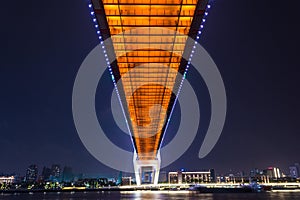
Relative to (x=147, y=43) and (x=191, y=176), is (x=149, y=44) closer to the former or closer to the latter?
(x=147, y=43)

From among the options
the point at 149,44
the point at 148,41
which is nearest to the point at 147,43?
the point at 149,44

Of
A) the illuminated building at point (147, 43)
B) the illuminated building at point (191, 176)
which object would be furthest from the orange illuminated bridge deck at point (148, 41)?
the illuminated building at point (191, 176)

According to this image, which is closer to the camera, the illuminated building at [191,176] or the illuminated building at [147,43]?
the illuminated building at [147,43]

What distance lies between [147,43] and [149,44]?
0.22m

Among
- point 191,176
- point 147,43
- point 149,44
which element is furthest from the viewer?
point 191,176

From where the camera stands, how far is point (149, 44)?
20.1 m

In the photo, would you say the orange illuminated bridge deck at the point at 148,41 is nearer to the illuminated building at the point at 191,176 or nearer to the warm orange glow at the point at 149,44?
the warm orange glow at the point at 149,44

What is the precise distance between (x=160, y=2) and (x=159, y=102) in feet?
72.2

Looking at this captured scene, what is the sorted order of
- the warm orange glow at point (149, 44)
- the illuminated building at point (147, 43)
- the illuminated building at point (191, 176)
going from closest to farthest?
the illuminated building at point (147, 43) → the warm orange glow at point (149, 44) → the illuminated building at point (191, 176)

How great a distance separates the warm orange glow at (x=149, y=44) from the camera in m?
15.0

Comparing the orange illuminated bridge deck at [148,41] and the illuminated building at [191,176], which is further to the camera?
the illuminated building at [191,176]

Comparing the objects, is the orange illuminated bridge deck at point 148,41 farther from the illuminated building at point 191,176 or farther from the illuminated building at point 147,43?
the illuminated building at point 191,176

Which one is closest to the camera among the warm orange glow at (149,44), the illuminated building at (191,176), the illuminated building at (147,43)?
the illuminated building at (147,43)

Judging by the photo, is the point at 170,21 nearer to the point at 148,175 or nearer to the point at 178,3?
the point at 178,3
